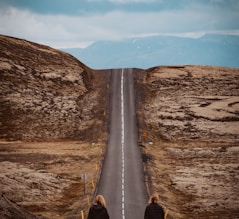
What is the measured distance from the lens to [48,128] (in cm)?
6625

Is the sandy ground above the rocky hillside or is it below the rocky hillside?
below

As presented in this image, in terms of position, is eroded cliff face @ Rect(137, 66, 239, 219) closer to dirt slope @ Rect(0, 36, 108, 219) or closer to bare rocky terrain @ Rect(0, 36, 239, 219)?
bare rocky terrain @ Rect(0, 36, 239, 219)

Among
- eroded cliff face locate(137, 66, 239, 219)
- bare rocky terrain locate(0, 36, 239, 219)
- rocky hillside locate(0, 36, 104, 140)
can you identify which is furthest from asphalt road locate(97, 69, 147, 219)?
rocky hillside locate(0, 36, 104, 140)

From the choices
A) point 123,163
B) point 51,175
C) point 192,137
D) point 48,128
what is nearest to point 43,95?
point 48,128

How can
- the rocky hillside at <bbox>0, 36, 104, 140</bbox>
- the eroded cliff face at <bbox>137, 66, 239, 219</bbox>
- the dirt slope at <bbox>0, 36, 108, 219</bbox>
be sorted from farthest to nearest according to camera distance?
the rocky hillside at <bbox>0, 36, 104, 140</bbox> → the eroded cliff face at <bbox>137, 66, 239, 219</bbox> → the dirt slope at <bbox>0, 36, 108, 219</bbox>

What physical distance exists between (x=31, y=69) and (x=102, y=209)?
6920 cm

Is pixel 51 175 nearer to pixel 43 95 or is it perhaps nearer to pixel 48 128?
pixel 48 128

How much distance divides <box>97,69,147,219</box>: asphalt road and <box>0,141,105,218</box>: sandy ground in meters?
1.52

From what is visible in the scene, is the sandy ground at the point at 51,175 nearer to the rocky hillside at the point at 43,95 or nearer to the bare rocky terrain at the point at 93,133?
the bare rocky terrain at the point at 93,133

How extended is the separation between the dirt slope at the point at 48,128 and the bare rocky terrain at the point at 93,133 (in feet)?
0.45

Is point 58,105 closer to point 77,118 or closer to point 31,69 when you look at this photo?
point 77,118

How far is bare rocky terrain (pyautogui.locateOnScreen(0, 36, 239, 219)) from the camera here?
1478 inches

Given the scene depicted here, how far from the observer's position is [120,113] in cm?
6844

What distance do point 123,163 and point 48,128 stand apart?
22451 millimetres
